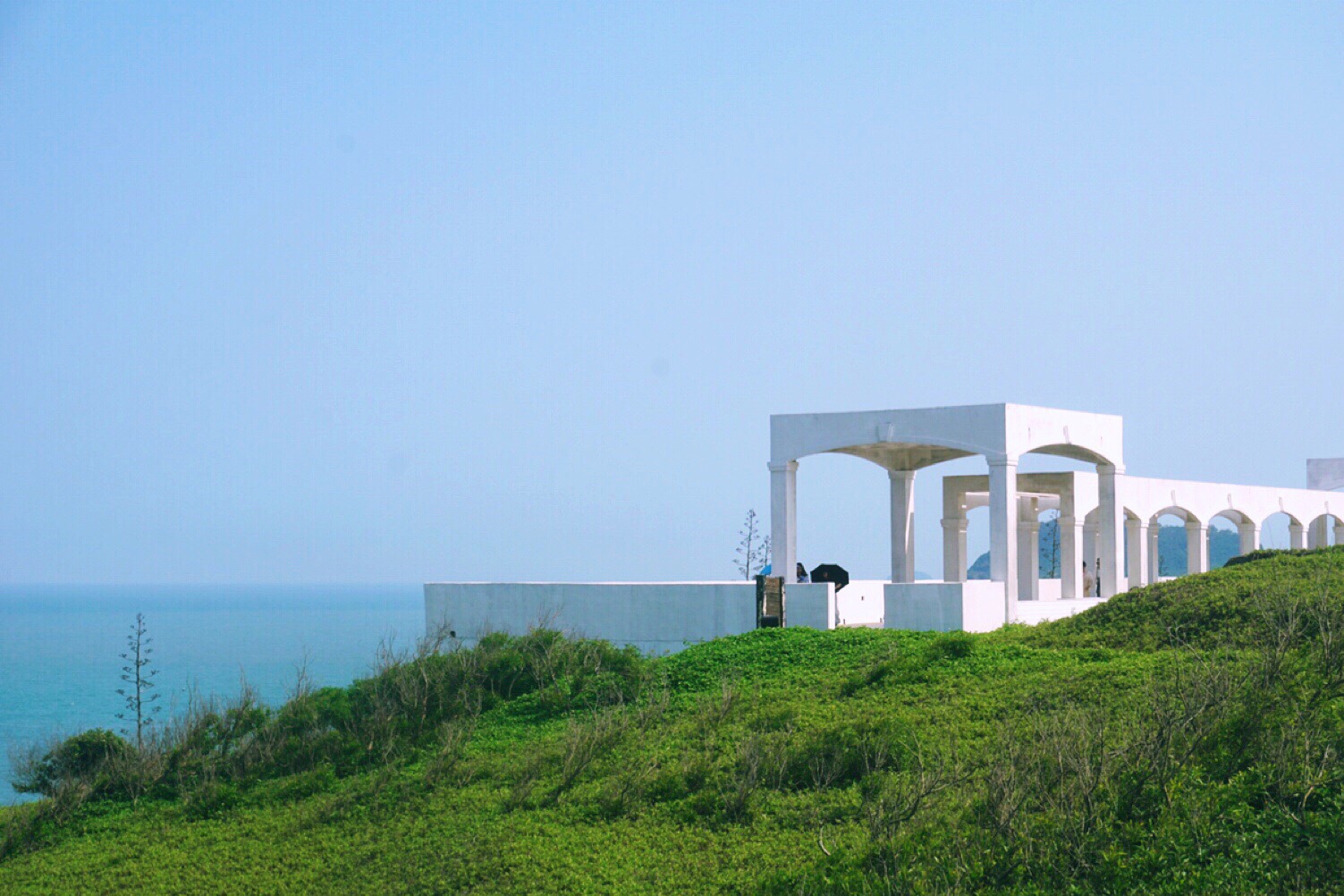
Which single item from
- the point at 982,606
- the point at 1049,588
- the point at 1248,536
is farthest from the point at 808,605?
the point at 1248,536

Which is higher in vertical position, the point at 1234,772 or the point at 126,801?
the point at 1234,772

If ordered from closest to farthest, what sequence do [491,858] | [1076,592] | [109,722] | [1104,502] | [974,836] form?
[974,836] → [491,858] → [1104,502] → [1076,592] → [109,722]

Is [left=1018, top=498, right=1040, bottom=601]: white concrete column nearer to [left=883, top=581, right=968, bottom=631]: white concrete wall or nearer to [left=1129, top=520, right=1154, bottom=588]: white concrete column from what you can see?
[left=1129, top=520, right=1154, bottom=588]: white concrete column

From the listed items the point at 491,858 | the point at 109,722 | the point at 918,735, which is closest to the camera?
the point at 491,858

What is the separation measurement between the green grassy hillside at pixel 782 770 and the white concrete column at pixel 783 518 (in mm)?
4157

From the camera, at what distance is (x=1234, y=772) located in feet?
31.9

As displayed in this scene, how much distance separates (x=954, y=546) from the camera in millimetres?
29359

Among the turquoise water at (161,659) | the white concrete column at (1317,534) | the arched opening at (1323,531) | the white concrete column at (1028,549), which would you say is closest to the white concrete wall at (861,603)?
the white concrete column at (1028,549)

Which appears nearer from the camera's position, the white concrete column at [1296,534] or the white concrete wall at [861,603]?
the white concrete wall at [861,603]

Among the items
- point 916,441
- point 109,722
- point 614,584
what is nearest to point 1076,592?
point 916,441

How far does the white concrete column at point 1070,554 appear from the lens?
2828 centimetres

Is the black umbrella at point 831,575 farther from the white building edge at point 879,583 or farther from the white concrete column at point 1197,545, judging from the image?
the white concrete column at point 1197,545

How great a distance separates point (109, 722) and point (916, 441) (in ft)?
153

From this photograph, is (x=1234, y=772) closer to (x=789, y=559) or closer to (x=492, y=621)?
(x=789, y=559)
